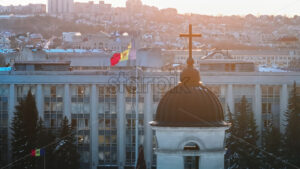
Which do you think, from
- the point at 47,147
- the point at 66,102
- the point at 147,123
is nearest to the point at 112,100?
the point at 147,123

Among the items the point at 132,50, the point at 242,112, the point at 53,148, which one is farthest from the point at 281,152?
the point at 53,148

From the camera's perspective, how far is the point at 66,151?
41156mm

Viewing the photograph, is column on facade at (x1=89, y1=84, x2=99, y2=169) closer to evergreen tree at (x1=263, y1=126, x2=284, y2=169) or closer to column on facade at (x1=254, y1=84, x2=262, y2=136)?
column on facade at (x1=254, y1=84, x2=262, y2=136)

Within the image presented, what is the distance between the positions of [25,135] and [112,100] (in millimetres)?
9152

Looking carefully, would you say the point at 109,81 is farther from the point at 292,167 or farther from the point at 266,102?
the point at 292,167

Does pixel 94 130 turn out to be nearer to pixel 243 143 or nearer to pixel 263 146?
pixel 243 143

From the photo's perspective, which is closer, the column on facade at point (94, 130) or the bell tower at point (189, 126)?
the bell tower at point (189, 126)

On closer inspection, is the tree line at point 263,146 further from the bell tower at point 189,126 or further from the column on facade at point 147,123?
the bell tower at point 189,126

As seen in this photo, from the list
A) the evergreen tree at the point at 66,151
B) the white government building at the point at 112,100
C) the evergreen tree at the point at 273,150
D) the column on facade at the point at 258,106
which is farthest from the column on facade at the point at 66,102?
the evergreen tree at the point at 273,150

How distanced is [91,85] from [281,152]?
632 inches

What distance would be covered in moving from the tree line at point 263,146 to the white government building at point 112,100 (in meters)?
5.86

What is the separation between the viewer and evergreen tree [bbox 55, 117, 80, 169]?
40.6 meters

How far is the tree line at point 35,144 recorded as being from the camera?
130 feet

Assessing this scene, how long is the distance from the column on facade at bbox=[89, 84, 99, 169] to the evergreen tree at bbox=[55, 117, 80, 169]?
471 centimetres
